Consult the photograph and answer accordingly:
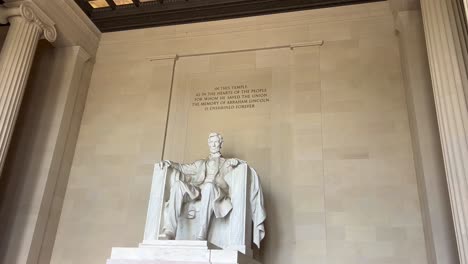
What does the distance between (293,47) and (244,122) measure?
5.65ft

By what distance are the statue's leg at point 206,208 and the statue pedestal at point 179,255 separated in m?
0.70

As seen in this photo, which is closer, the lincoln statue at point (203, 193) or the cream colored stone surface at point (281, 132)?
the lincoln statue at point (203, 193)

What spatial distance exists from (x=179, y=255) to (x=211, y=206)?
1045 millimetres

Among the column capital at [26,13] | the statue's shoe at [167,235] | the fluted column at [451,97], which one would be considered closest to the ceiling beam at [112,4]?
the column capital at [26,13]

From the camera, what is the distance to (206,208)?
5.56 metres

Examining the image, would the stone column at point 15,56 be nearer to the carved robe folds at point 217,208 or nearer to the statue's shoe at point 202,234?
the carved robe folds at point 217,208

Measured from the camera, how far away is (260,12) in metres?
8.36

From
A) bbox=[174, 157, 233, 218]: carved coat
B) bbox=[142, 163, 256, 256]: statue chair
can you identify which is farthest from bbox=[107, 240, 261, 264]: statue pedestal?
bbox=[174, 157, 233, 218]: carved coat

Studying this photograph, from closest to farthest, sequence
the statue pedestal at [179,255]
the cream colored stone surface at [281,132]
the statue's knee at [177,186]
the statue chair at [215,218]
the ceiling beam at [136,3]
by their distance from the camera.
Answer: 1. the statue pedestal at [179,255]
2. the statue chair at [215,218]
3. the statue's knee at [177,186]
4. the cream colored stone surface at [281,132]
5. the ceiling beam at [136,3]

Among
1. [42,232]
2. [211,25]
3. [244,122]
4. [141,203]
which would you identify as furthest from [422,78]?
[42,232]

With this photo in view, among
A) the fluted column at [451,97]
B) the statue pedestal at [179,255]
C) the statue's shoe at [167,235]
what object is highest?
the fluted column at [451,97]

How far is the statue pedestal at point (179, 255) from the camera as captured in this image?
4543 millimetres

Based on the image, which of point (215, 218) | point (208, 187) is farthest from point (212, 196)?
point (215, 218)

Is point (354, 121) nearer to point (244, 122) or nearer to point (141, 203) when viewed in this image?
point (244, 122)
